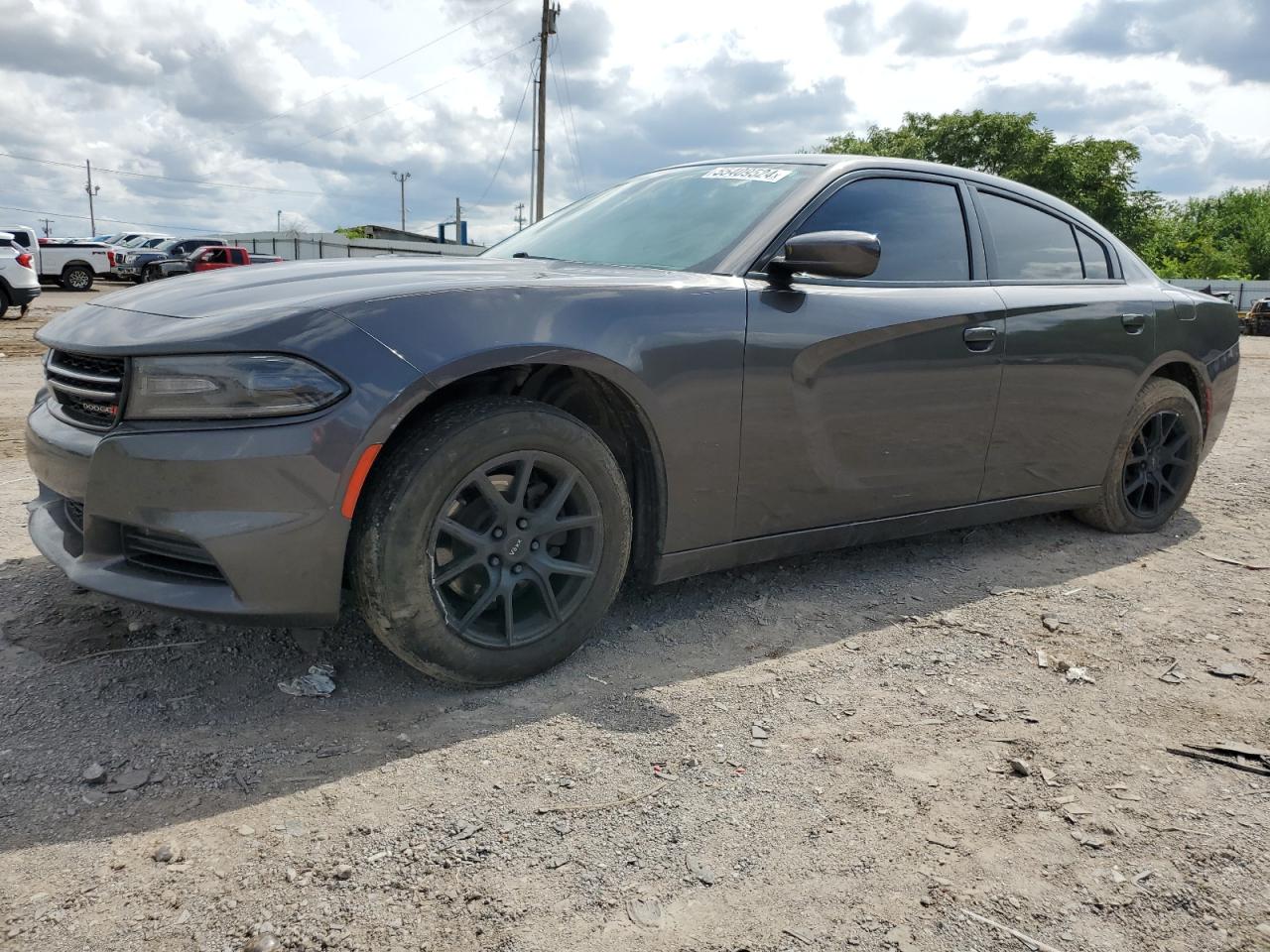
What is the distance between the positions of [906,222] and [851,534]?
3.81 ft

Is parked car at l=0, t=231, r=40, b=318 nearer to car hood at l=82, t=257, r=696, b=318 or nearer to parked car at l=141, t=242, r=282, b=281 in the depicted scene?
parked car at l=141, t=242, r=282, b=281

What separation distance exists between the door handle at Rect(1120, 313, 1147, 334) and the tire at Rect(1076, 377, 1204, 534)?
0.95ft

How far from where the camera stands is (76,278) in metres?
27.6

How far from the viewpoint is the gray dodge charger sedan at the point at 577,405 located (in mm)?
2326

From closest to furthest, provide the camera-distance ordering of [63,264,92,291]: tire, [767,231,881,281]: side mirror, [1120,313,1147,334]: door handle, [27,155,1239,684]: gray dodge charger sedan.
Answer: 1. [27,155,1239,684]: gray dodge charger sedan
2. [767,231,881,281]: side mirror
3. [1120,313,1147,334]: door handle
4. [63,264,92,291]: tire

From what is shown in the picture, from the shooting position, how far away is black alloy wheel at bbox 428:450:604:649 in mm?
2607

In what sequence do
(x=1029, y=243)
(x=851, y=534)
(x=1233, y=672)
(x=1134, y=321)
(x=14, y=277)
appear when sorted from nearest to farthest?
1. (x=1233, y=672)
2. (x=851, y=534)
3. (x=1029, y=243)
4. (x=1134, y=321)
5. (x=14, y=277)

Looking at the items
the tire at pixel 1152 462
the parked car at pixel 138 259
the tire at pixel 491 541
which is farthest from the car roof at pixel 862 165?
the parked car at pixel 138 259

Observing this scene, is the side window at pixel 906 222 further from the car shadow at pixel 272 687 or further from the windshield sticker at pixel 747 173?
the car shadow at pixel 272 687

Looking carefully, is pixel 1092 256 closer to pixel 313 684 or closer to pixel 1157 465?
pixel 1157 465

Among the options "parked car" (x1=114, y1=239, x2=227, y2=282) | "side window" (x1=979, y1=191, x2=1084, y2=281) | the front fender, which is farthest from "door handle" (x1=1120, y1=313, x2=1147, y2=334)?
"parked car" (x1=114, y1=239, x2=227, y2=282)

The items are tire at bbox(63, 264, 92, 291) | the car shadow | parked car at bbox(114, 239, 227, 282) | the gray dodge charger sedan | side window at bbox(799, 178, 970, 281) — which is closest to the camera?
the car shadow

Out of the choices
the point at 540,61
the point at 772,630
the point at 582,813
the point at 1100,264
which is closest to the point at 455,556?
the point at 582,813

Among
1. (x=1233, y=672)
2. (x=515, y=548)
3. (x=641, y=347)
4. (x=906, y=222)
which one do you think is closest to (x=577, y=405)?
(x=641, y=347)
